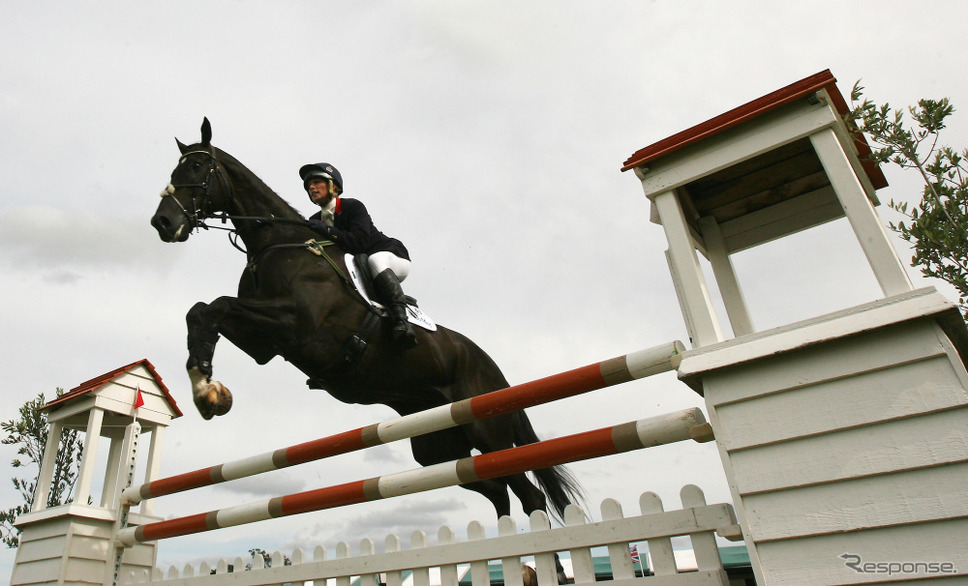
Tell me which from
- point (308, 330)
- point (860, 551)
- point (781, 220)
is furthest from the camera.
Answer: point (308, 330)

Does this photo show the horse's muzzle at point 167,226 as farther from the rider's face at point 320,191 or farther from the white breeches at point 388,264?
the white breeches at point 388,264

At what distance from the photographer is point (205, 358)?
10.4ft

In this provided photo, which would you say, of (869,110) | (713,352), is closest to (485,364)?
(713,352)

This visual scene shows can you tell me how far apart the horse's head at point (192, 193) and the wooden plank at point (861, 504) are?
3367 mm

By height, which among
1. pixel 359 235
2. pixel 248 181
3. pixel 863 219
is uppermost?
pixel 248 181

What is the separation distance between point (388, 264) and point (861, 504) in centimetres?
300

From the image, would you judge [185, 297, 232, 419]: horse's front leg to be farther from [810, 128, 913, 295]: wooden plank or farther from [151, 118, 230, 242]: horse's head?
[810, 128, 913, 295]: wooden plank

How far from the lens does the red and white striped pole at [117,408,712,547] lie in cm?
224

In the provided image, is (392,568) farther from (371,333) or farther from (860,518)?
(860,518)

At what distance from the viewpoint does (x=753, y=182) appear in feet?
10.2

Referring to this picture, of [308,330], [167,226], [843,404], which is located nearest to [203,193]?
[167,226]

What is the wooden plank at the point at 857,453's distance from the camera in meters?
1.74

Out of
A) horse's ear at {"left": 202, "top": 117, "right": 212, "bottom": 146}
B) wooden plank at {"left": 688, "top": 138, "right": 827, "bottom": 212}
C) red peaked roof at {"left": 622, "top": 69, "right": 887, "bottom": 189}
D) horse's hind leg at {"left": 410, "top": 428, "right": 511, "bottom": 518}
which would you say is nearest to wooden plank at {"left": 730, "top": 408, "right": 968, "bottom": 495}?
red peaked roof at {"left": 622, "top": 69, "right": 887, "bottom": 189}

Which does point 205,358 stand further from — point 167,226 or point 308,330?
point 167,226
